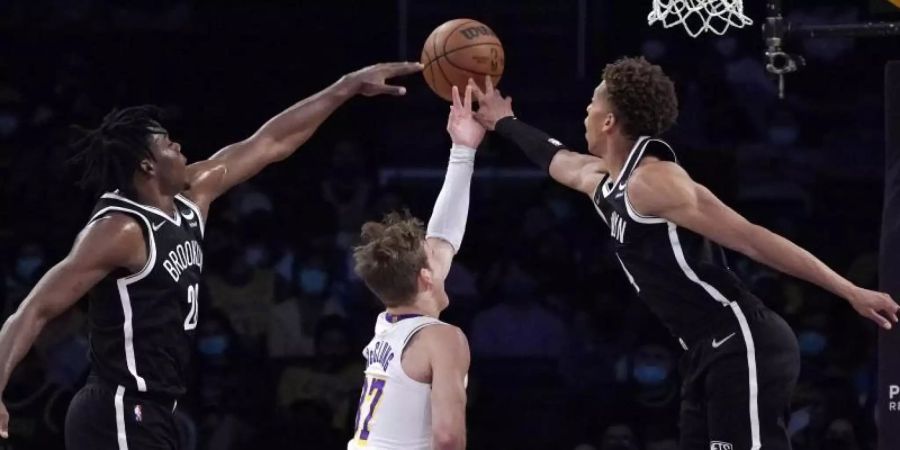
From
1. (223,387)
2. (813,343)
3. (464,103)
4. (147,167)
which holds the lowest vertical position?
(223,387)

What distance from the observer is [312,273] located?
8.19 metres

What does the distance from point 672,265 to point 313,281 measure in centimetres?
391

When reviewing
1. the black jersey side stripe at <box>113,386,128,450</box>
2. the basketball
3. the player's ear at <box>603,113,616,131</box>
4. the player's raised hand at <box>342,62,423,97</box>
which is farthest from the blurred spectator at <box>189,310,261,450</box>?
the player's ear at <box>603,113,616,131</box>

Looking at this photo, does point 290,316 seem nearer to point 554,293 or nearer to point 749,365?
point 554,293

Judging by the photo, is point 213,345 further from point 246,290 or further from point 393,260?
point 393,260

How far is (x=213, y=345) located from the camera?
26.0 feet

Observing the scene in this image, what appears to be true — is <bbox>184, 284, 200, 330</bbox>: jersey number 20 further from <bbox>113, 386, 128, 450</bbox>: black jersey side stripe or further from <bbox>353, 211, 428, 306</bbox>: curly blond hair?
<bbox>353, 211, 428, 306</bbox>: curly blond hair

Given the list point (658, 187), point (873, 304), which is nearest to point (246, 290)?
point (658, 187)

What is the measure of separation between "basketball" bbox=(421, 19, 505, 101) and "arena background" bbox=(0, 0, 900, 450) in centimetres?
271

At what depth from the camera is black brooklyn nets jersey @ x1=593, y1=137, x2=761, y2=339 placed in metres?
4.57

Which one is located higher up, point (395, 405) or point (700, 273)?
point (700, 273)

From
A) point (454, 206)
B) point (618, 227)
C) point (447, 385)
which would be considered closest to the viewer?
point (447, 385)

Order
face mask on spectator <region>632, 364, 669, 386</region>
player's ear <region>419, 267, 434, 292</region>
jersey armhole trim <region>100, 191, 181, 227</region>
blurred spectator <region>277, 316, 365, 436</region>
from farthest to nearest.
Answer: blurred spectator <region>277, 316, 365, 436</region> < face mask on spectator <region>632, 364, 669, 386</region> < jersey armhole trim <region>100, 191, 181, 227</region> < player's ear <region>419, 267, 434, 292</region>

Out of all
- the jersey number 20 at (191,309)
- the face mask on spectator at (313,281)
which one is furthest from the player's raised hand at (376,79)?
the face mask on spectator at (313,281)
